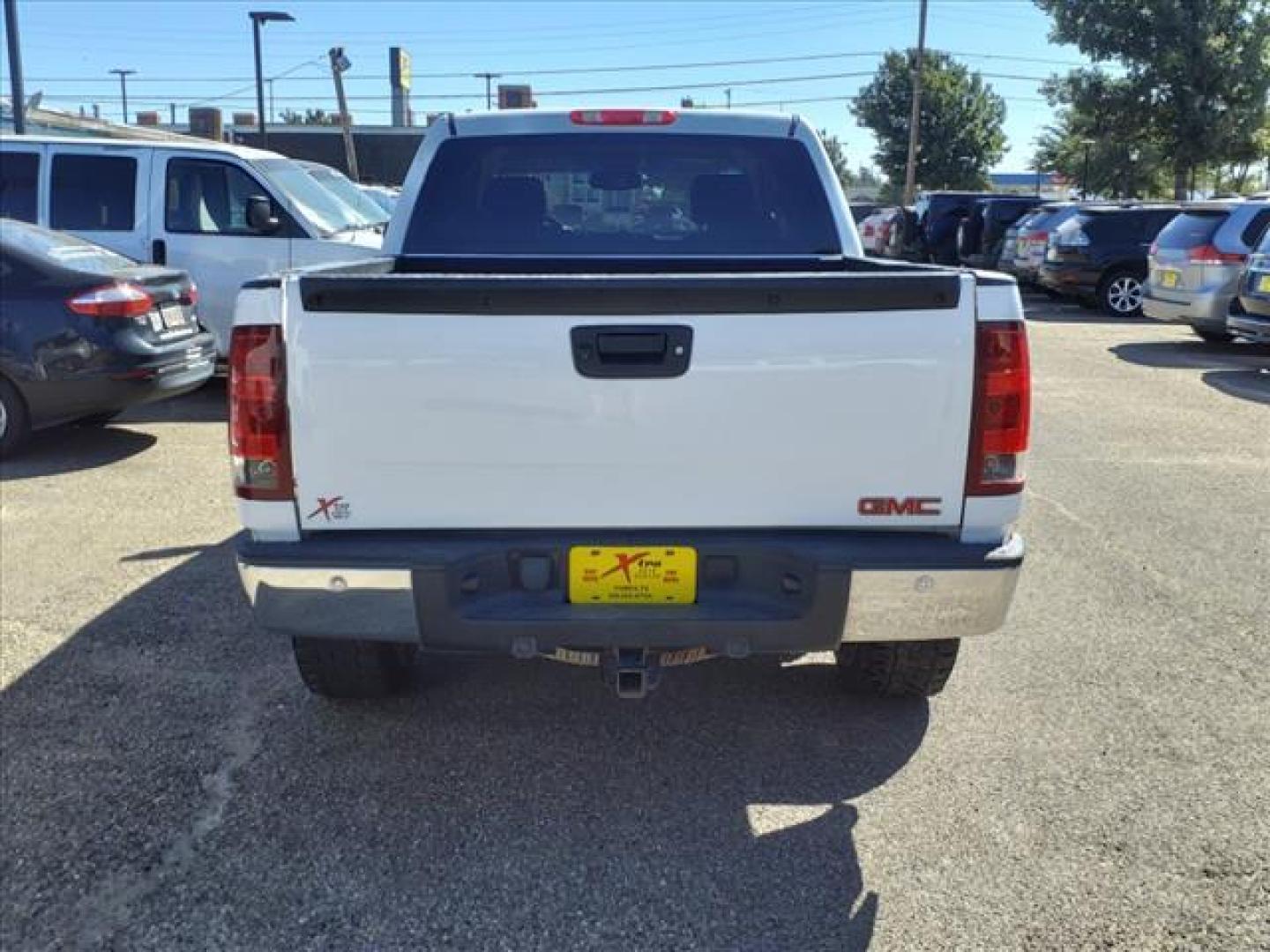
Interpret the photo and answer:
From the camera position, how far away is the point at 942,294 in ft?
8.72

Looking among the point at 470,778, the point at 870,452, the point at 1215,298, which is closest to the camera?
the point at 870,452

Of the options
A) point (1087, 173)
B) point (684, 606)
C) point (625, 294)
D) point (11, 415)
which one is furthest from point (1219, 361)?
point (1087, 173)

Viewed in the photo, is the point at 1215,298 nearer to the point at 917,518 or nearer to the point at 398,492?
the point at 917,518

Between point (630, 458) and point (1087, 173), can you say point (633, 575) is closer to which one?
point (630, 458)

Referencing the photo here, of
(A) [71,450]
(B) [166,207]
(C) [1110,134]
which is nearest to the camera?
(A) [71,450]

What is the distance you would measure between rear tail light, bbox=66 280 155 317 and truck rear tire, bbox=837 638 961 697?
5.42 m

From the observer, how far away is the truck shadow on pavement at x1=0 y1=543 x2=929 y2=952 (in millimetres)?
2600

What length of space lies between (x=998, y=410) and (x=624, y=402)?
948mm

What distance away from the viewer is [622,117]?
14.5ft

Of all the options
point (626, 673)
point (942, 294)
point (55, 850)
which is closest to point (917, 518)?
point (942, 294)

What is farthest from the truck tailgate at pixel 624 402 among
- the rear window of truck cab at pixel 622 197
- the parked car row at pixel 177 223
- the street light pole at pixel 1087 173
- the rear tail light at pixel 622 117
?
the street light pole at pixel 1087 173

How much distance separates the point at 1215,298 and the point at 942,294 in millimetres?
10521

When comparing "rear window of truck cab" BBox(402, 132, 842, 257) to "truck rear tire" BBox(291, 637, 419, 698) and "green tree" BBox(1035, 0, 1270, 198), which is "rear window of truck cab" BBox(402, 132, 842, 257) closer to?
"truck rear tire" BBox(291, 637, 419, 698)

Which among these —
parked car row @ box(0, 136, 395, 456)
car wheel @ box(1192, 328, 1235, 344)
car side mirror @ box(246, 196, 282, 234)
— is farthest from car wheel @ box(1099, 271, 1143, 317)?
car side mirror @ box(246, 196, 282, 234)
